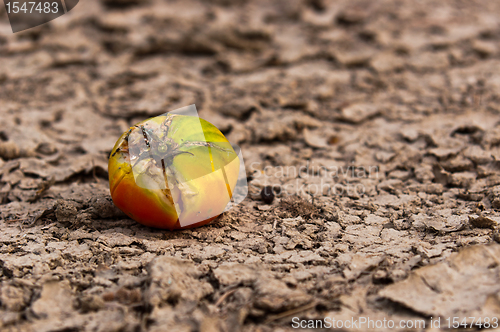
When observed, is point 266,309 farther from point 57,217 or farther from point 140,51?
point 140,51

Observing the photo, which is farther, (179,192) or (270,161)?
(270,161)

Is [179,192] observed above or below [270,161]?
above

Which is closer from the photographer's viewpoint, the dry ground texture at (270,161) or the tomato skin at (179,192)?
the dry ground texture at (270,161)

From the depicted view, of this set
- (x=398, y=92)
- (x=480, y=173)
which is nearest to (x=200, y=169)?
(x=480, y=173)

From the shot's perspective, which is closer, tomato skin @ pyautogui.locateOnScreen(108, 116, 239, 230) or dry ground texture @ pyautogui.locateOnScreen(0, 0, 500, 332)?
dry ground texture @ pyautogui.locateOnScreen(0, 0, 500, 332)
